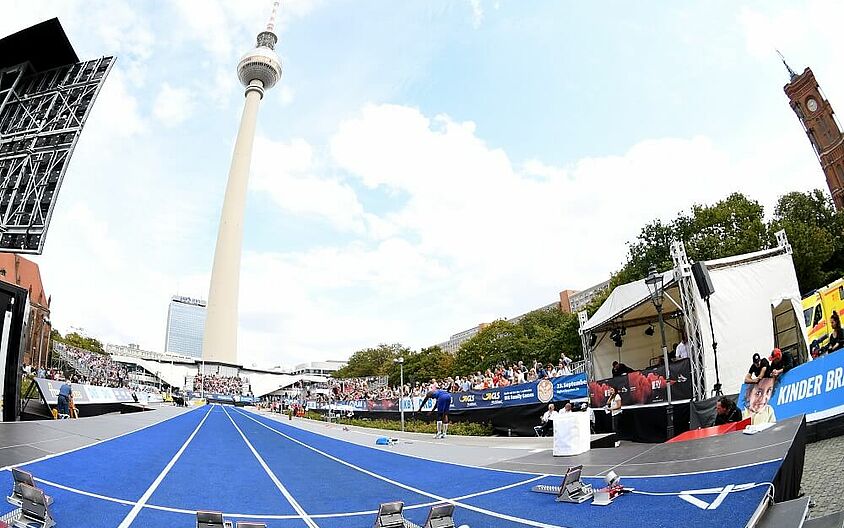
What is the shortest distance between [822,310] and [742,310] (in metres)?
4.35

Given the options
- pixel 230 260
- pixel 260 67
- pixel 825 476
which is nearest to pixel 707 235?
pixel 825 476

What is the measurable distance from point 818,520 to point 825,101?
91.0 m

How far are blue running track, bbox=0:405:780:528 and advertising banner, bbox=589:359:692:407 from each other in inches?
205

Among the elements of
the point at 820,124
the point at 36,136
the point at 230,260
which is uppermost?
the point at 820,124

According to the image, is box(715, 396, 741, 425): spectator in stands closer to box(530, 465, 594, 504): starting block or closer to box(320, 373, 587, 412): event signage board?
box(320, 373, 587, 412): event signage board

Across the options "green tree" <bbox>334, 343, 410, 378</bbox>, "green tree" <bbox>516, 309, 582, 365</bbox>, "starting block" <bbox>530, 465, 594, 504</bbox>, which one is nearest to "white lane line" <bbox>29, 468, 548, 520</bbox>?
"starting block" <bbox>530, 465, 594, 504</bbox>

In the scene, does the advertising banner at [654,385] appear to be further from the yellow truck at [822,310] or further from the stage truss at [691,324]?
the yellow truck at [822,310]

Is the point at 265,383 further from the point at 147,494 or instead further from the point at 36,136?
the point at 147,494

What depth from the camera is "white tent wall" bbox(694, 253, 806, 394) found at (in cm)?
1375

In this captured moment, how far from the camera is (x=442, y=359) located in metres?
85.7

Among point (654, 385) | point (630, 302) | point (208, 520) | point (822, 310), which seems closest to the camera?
point (208, 520)

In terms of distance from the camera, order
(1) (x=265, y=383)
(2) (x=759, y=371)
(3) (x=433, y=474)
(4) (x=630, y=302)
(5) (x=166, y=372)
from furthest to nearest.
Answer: (1) (x=265, y=383), (5) (x=166, y=372), (4) (x=630, y=302), (2) (x=759, y=371), (3) (x=433, y=474)

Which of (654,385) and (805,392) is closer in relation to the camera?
(805,392)

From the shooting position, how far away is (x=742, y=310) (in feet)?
47.6
